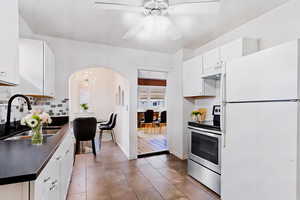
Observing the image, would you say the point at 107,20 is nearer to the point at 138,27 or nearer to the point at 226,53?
the point at 138,27

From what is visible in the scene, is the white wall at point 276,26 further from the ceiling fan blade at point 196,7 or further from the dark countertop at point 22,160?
the dark countertop at point 22,160

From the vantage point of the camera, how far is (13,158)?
1.15 metres

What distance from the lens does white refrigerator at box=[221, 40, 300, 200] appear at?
1.42 metres

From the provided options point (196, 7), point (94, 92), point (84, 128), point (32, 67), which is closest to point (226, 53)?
point (196, 7)

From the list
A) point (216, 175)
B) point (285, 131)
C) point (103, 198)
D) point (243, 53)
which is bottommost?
point (103, 198)

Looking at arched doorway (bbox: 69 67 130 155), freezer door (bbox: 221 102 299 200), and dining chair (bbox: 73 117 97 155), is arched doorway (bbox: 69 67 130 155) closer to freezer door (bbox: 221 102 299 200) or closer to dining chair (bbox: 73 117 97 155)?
dining chair (bbox: 73 117 97 155)

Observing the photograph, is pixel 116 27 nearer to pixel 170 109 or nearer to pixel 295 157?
pixel 170 109

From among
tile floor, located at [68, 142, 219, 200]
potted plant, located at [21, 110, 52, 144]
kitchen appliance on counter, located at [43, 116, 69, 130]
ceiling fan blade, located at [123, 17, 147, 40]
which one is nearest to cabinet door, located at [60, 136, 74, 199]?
tile floor, located at [68, 142, 219, 200]

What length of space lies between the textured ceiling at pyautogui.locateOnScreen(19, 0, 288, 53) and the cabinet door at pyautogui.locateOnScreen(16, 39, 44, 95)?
0.46m

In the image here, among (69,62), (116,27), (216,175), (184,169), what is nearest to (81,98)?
(69,62)

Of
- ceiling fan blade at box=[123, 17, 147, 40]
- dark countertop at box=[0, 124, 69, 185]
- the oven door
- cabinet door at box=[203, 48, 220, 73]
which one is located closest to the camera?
dark countertop at box=[0, 124, 69, 185]

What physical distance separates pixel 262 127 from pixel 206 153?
1097 millimetres

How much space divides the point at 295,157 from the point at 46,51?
3231 millimetres

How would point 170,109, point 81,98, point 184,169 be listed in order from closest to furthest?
point 184,169, point 170,109, point 81,98
